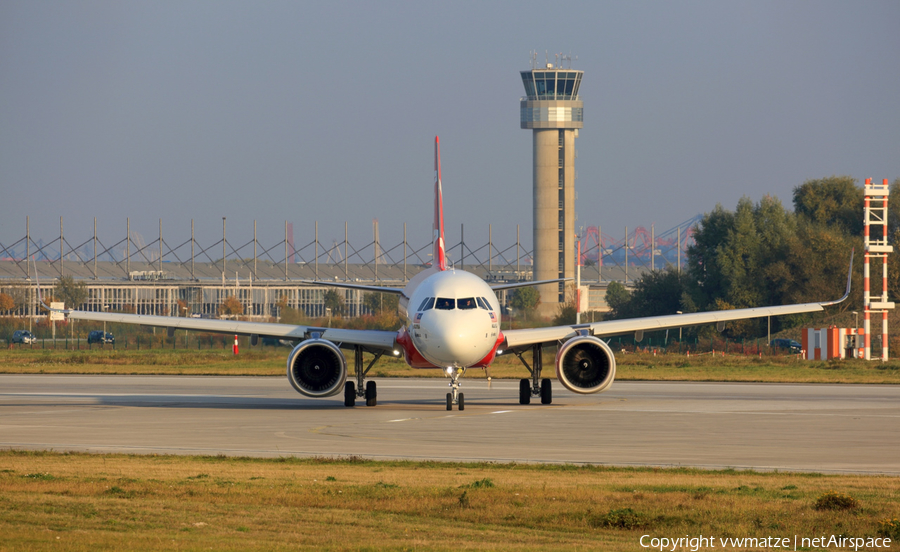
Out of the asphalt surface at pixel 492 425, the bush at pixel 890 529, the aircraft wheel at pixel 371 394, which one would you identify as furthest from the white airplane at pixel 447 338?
the bush at pixel 890 529

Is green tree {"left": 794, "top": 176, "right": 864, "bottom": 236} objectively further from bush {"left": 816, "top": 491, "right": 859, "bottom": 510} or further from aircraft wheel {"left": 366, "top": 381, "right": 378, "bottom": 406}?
bush {"left": 816, "top": 491, "right": 859, "bottom": 510}

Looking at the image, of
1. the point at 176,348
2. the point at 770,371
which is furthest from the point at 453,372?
the point at 176,348

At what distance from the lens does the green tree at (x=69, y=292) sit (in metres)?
120

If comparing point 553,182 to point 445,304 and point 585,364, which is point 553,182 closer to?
point 585,364

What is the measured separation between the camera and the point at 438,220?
37406mm

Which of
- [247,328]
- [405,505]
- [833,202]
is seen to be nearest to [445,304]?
[247,328]

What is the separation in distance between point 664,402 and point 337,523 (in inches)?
864

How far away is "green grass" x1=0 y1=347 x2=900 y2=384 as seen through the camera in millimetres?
47844

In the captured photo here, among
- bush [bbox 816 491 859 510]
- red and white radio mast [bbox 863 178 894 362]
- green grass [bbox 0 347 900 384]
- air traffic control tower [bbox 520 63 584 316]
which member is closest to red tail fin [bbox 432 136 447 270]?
green grass [bbox 0 347 900 384]

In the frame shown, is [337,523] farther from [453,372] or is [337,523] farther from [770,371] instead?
[770,371]

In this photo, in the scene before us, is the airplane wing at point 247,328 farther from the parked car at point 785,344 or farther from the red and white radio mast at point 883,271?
the parked car at point 785,344

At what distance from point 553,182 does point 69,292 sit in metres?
60.4

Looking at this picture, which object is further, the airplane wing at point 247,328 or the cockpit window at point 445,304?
the airplane wing at point 247,328

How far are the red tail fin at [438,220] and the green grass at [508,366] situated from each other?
39.1 feet
